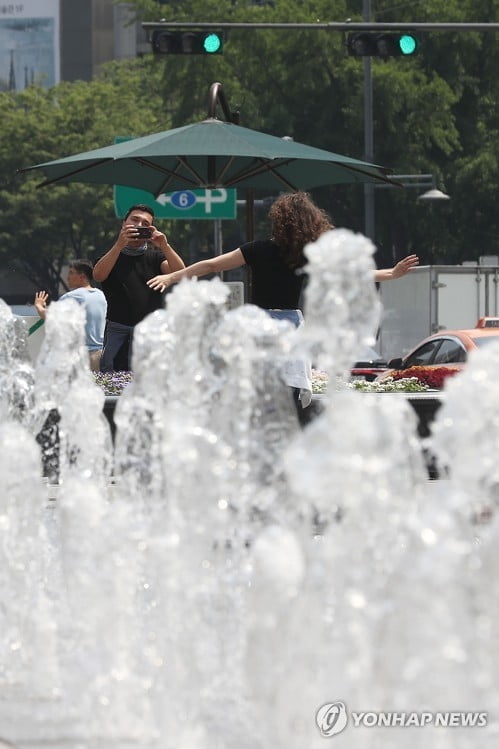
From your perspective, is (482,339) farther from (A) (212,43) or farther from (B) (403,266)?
(B) (403,266)

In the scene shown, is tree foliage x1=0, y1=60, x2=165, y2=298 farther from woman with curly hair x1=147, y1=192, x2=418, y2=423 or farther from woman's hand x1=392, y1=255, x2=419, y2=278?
woman with curly hair x1=147, y1=192, x2=418, y2=423

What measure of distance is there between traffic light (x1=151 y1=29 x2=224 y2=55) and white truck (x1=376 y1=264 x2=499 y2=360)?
11004 mm

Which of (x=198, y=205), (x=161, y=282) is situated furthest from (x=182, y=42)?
(x=161, y=282)

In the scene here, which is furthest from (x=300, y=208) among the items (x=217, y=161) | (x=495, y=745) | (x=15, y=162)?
(x=15, y=162)

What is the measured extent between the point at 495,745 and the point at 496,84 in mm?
36422

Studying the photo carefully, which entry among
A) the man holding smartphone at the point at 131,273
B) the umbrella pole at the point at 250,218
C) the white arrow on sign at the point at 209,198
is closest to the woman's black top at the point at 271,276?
the man holding smartphone at the point at 131,273

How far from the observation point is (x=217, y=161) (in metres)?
13.9

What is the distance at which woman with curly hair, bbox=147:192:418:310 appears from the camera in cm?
767

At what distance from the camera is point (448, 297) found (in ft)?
94.1

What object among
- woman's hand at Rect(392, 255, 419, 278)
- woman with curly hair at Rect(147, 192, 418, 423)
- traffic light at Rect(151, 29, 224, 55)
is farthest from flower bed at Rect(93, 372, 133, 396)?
traffic light at Rect(151, 29, 224, 55)

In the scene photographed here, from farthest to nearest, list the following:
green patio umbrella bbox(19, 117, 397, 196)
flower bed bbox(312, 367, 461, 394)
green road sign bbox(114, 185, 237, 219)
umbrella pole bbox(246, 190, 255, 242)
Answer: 1. green road sign bbox(114, 185, 237, 219)
2. umbrella pole bbox(246, 190, 255, 242)
3. flower bed bbox(312, 367, 461, 394)
4. green patio umbrella bbox(19, 117, 397, 196)

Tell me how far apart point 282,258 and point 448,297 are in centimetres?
2119

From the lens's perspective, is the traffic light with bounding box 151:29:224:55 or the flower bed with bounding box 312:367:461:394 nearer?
the flower bed with bounding box 312:367:461:394

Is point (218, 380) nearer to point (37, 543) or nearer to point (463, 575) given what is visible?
point (37, 543)
